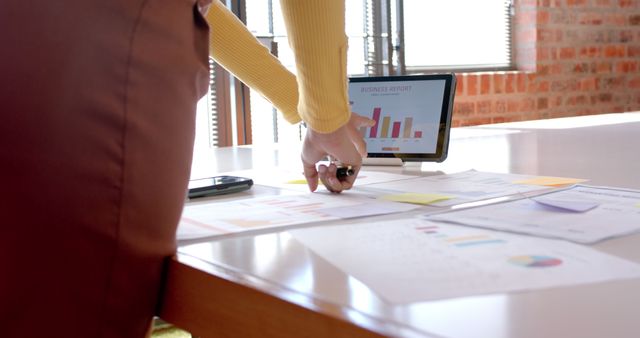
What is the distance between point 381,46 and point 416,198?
10.2 ft

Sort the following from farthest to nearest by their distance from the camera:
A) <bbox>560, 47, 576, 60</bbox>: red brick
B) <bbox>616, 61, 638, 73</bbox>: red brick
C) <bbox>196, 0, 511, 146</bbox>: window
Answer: <bbox>616, 61, 638, 73</bbox>: red brick < <bbox>560, 47, 576, 60</bbox>: red brick < <bbox>196, 0, 511, 146</bbox>: window

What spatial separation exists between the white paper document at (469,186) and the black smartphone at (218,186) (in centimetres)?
16

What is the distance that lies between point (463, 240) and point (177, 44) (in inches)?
10.8

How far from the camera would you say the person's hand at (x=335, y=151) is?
0.94 m

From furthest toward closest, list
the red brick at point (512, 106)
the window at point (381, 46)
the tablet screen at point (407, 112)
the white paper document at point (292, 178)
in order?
the red brick at point (512, 106) < the window at point (381, 46) < the tablet screen at point (407, 112) < the white paper document at point (292, 178)

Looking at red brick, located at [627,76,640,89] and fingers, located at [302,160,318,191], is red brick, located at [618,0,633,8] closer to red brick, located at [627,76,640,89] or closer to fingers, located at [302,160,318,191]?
red brick, located at [627,76,640,89]

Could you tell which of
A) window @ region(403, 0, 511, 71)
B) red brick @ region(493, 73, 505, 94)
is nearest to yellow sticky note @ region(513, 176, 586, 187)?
window @ region(403, 0, 511, 71)

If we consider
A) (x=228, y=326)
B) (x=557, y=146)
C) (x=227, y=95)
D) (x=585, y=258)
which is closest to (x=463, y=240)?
(x=585, y=258)

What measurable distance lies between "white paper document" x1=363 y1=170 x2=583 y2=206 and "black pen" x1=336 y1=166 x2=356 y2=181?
4cm

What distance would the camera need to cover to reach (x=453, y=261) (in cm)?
55

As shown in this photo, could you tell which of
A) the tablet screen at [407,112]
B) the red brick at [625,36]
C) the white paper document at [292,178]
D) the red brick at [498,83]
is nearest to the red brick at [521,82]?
the red brick at [498,83]

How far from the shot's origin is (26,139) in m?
0.56

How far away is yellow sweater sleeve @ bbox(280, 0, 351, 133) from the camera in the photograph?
0.85 metres

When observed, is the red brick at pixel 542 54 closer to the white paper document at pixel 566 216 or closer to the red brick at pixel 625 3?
the red brick at pixel 625 3
